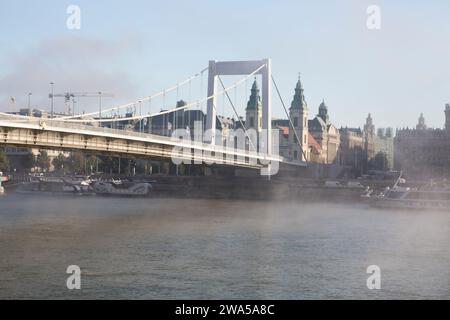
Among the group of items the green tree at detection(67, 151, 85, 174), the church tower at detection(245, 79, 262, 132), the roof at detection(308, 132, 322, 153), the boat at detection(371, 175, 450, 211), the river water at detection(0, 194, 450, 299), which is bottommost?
the river water at detection(0, 194, 450, 299)

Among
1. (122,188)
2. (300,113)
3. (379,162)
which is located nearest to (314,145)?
(300,113)

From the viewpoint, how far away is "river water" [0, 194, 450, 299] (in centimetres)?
2252

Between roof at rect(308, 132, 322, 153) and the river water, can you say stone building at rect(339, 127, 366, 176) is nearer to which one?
roof at rect(308, 132, 322, 153)

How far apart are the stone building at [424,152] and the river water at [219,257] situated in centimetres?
6707

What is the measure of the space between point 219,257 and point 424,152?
298 feet

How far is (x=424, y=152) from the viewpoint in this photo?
11475 cm

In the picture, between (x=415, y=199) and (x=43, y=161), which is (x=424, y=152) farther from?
(x=415, y=199)

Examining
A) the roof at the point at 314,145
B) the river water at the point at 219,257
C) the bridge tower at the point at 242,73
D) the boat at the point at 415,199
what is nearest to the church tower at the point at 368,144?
the roof at the point at 314,145

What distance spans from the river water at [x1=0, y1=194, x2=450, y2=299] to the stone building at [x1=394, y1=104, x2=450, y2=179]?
67.1m

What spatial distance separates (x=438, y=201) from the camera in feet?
204

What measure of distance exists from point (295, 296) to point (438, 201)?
42.6 meters

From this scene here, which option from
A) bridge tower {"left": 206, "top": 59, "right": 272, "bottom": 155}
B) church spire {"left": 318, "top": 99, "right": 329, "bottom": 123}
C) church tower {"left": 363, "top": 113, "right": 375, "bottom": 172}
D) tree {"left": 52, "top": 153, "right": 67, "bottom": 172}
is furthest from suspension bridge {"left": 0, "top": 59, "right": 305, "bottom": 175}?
church tower {"left": 363, "top": 113, "right": 375, "bottom": 172}

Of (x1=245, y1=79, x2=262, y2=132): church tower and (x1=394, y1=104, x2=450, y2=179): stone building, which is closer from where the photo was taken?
(x1=245, y1=79, x2=262, y2=132): church tower
